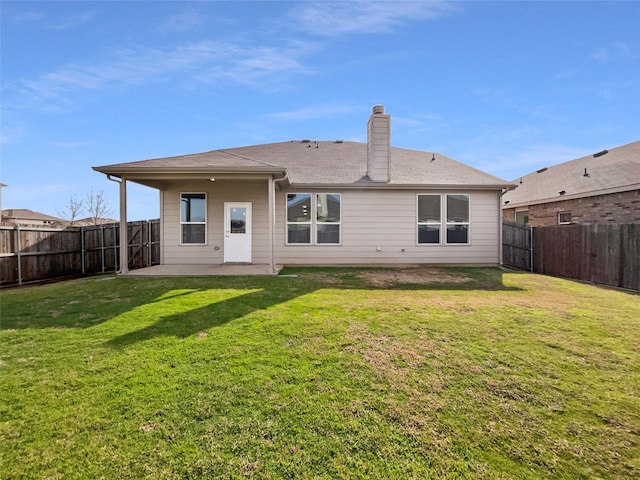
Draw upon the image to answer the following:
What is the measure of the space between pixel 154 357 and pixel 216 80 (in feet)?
35.3

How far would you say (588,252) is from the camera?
9.25 metres

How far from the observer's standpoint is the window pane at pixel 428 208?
11070mm

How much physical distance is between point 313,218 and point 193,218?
4.16 m

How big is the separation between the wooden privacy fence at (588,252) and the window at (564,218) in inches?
143

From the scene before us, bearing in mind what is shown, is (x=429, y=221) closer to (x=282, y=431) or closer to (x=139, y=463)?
(x=282, y=431)

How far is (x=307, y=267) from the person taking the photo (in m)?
10.7

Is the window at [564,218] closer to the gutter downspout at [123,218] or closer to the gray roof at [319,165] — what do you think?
the gray roof at [319,165]

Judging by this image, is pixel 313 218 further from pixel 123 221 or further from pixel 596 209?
pixel 596 209

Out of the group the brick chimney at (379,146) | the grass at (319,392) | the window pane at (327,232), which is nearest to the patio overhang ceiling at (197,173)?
the window pane at (327,232)

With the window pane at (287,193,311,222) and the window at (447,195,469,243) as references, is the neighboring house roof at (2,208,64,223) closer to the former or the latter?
the window pane at (287,193,311,222)

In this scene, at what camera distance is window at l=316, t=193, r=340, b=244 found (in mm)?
10891

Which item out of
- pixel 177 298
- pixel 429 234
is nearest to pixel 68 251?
pixel 177 298

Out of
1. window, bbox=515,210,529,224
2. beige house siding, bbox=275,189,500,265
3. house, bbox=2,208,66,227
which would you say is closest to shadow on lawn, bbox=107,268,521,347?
beige house siding, bbox=275,189,500,265

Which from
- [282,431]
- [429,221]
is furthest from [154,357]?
[429,221]
